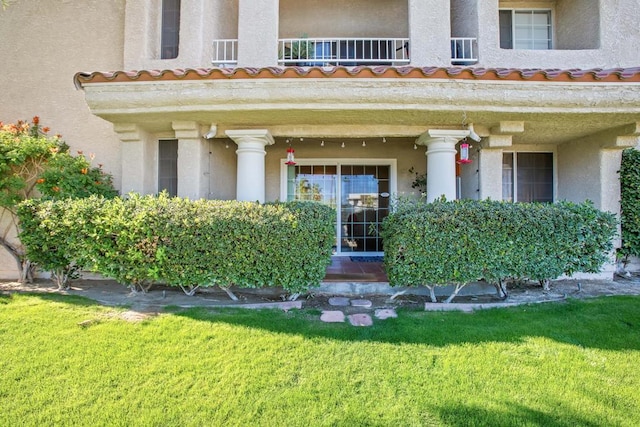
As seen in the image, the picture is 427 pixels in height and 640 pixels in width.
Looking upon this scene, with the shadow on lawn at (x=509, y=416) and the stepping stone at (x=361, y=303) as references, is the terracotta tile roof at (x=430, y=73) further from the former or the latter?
the shadow on lawn at (x=509, y=416)

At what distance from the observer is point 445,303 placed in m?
5.96

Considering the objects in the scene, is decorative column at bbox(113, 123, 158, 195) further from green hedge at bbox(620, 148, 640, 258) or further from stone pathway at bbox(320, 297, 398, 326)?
green hedge at bbox(620, 148, 640, 258)

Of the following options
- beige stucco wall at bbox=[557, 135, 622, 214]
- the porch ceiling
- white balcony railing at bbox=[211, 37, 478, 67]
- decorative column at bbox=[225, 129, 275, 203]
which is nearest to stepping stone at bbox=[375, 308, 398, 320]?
decorative column at bbox=[225, 129, 275, 203]

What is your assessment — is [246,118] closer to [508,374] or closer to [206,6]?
[206,6]

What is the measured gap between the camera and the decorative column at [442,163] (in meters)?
7.25

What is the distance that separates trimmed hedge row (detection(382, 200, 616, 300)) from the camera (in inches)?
228

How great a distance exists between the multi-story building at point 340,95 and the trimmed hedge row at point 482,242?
1.60 metres

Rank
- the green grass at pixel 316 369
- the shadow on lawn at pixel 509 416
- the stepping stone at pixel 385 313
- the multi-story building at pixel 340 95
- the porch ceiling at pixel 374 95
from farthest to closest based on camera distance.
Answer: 1. the multi-story building at pixel 340 95
2. the porch ceiling at pixel 374 95
3. the stepping stone at pixel 385 313
4. the green grass at pixel 316 369
5. the shadow on lawn at pixel 509 416

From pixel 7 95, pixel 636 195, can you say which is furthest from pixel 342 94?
pixel 7 95

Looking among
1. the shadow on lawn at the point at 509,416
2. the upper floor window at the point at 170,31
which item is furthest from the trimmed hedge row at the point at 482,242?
the upper floor window at the point at 170,31

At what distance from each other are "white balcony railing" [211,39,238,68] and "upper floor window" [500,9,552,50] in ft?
25.3

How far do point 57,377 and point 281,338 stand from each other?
266 cm

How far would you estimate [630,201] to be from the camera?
7.88 metres

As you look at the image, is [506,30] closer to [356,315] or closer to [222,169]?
[222,169]
